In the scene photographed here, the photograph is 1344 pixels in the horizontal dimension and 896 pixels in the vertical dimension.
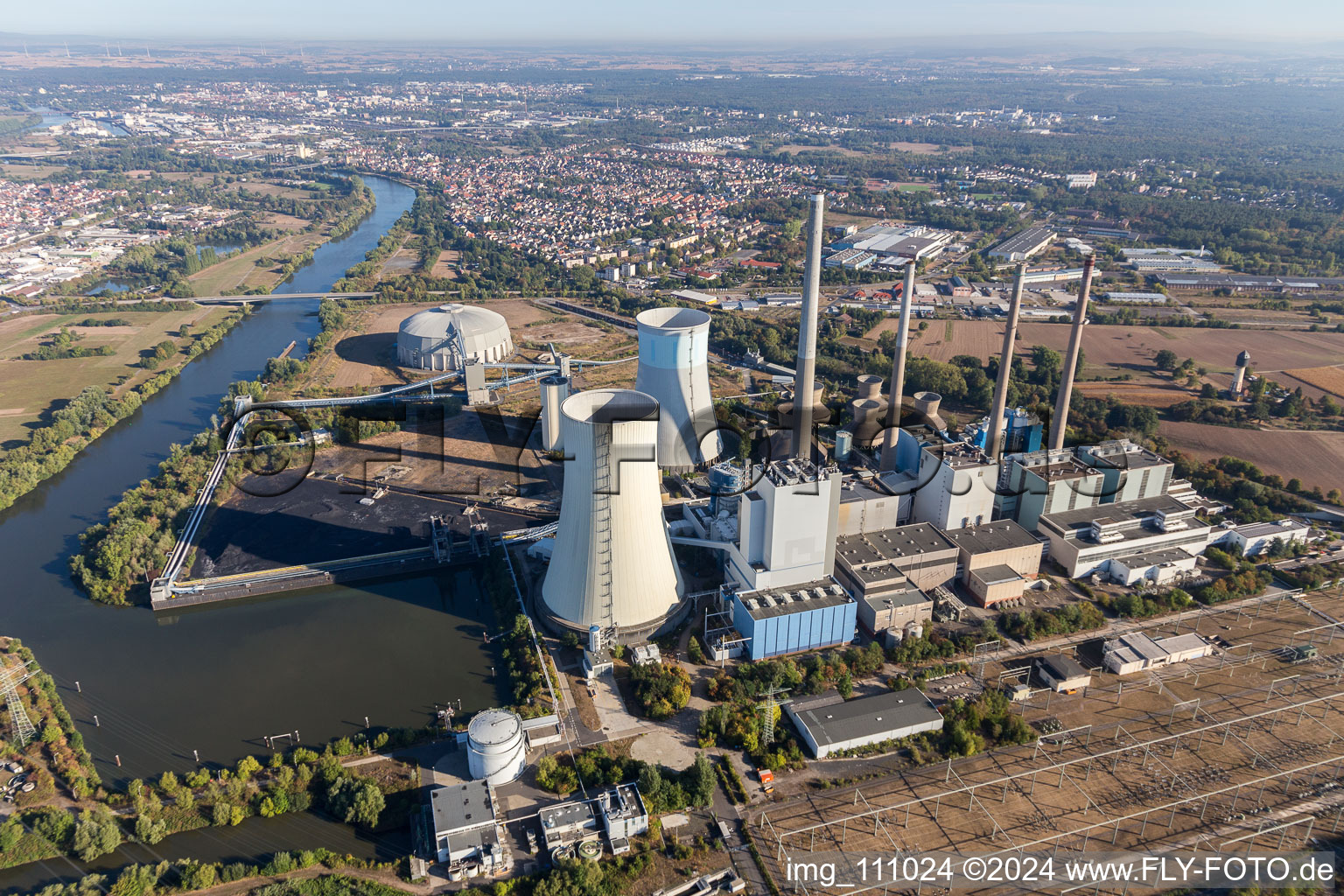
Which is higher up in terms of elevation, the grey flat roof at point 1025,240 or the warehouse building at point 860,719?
the grey flat roof at point 1025,240

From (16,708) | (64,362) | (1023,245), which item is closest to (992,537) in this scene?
(16,708)

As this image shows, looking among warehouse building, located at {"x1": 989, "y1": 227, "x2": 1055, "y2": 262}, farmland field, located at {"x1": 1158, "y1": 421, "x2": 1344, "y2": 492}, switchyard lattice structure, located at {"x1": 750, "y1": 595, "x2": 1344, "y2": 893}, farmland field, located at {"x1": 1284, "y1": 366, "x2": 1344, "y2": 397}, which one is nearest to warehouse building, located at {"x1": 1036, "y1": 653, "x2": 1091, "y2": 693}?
switchyard lattice structure, located at {"x1": 750, "y1": 595, "x2": 1344, "y2": 893}

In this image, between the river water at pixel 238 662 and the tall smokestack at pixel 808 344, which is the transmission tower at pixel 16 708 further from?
the tall smokestack at pixel 808 344

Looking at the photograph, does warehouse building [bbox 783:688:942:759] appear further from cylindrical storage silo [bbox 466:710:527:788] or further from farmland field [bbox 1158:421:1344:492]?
farmland field [bbox 1158:421:1344:492]

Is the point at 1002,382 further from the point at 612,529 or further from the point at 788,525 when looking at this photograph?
the point at 612,529

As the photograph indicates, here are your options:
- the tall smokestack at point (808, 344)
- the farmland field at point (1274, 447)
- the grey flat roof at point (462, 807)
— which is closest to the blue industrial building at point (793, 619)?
the tall smokestack at point (808, 344)

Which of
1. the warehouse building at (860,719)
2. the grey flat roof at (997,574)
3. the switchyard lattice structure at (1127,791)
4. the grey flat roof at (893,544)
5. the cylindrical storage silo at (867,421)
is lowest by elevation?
the switchyard lattice structure at (1127,791)
